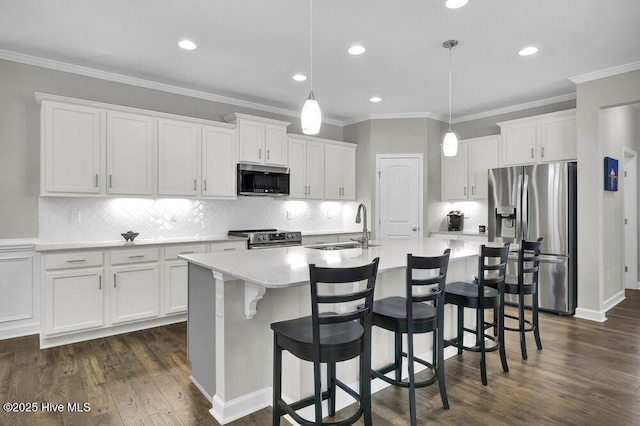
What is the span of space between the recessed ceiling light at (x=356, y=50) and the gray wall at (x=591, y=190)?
2.70 metres

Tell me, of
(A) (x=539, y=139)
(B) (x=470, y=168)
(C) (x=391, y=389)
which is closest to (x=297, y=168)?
(B) (x=470, y=168)

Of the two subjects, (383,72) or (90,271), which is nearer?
(90,271)

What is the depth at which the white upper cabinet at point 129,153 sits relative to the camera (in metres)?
3.88

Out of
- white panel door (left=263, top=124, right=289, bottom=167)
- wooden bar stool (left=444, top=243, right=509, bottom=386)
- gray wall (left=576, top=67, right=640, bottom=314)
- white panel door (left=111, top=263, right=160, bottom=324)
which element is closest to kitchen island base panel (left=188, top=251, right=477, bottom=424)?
wooden bar stool (left=444, top=243, right=509, bottom=386)

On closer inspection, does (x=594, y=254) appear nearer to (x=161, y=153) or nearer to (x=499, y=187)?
(x=499, y=187)

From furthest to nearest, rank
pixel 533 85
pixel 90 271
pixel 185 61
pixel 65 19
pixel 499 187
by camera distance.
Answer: pixel 499 187
pixel 533 85
pixel 185 61
pixel 90 271
pixel 65 19

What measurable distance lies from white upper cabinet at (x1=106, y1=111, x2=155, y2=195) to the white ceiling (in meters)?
0.61

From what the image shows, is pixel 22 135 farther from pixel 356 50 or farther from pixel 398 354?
pixel 398 354

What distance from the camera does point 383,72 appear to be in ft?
13.8

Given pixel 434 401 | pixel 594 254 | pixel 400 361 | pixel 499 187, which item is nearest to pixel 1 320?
pixel 400 361

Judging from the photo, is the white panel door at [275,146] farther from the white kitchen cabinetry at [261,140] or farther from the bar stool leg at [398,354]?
the bar stool leg at [398,354]

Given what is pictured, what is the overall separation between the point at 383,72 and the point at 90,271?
3.73 m

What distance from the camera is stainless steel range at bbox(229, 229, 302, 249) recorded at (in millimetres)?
4621

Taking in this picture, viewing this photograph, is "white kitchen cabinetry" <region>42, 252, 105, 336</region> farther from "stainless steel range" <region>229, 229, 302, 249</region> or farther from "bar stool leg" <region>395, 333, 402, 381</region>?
"bar stool leg" <region>395, 333, 402, 381</region>
